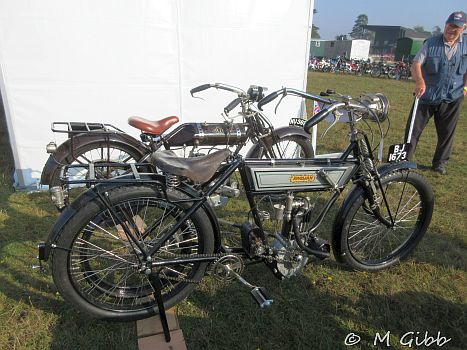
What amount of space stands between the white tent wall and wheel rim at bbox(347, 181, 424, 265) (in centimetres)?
258

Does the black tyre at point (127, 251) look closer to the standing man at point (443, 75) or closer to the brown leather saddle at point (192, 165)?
the brown leather saddle at point (192, 165)

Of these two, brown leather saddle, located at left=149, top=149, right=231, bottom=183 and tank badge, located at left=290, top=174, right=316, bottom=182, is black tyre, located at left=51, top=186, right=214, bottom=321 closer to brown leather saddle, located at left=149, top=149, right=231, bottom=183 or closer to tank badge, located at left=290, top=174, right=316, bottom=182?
brown leather saddle, located at left=149, top=149, right=231, bottom=183

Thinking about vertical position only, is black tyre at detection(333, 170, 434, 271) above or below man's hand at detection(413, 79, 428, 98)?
below

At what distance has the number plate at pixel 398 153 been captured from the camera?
260 centimetres

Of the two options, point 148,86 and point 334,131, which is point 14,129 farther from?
point 334,131

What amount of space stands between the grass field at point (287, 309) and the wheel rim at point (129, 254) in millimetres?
200

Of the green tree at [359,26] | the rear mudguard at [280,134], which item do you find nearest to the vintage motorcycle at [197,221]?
the rear mudguard at [280,134]

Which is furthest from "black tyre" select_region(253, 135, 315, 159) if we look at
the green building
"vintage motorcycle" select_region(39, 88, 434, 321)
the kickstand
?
the green building

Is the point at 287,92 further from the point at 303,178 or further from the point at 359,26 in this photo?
the point at 359,26

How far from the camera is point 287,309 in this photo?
251cm

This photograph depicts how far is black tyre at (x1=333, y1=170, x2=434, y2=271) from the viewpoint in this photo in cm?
258

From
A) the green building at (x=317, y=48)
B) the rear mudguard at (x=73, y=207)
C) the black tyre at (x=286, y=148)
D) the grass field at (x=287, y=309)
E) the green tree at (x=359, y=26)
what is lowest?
the grass field at (x=287, y=309)

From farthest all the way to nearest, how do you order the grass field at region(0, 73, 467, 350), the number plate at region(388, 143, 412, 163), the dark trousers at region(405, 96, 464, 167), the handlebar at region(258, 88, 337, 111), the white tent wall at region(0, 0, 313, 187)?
the dark trousers at region(405, 96, 464, 167)
the white tent wall at region(0, 0, 313, 187)
the number plate at region(388, 143, 412, 163)
the handlebar at region(258, 88, 337, 111)
the grass field at region(0, 73, 467, 350)

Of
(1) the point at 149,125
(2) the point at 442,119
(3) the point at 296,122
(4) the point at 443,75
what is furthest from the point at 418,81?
(1) the point at 149,125
